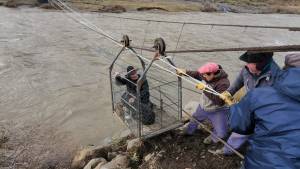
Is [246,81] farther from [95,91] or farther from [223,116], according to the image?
[95,91]

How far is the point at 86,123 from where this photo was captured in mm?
11328

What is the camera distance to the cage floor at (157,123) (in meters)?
7.22

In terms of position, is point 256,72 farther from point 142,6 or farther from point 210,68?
point 142,6

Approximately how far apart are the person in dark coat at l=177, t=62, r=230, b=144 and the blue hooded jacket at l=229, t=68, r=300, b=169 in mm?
2597

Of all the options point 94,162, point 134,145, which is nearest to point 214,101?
point 134,145

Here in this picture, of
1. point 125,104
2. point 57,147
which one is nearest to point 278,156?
point 125,104

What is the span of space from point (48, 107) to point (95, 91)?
207 centimetres

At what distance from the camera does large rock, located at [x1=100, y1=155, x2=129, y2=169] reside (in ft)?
23.5

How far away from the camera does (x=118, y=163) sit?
7.24 metres

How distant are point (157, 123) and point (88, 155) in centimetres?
172

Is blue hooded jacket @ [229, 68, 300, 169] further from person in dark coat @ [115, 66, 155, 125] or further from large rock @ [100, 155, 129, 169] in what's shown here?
large rock @ [100, 155, 129, 169]

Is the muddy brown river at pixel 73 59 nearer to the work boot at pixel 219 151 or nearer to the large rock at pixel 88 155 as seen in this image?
the large rock at pixel 88 155

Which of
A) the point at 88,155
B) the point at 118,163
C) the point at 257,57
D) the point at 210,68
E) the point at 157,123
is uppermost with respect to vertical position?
the point at 257,57

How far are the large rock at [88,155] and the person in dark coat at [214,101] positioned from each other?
222 cm
